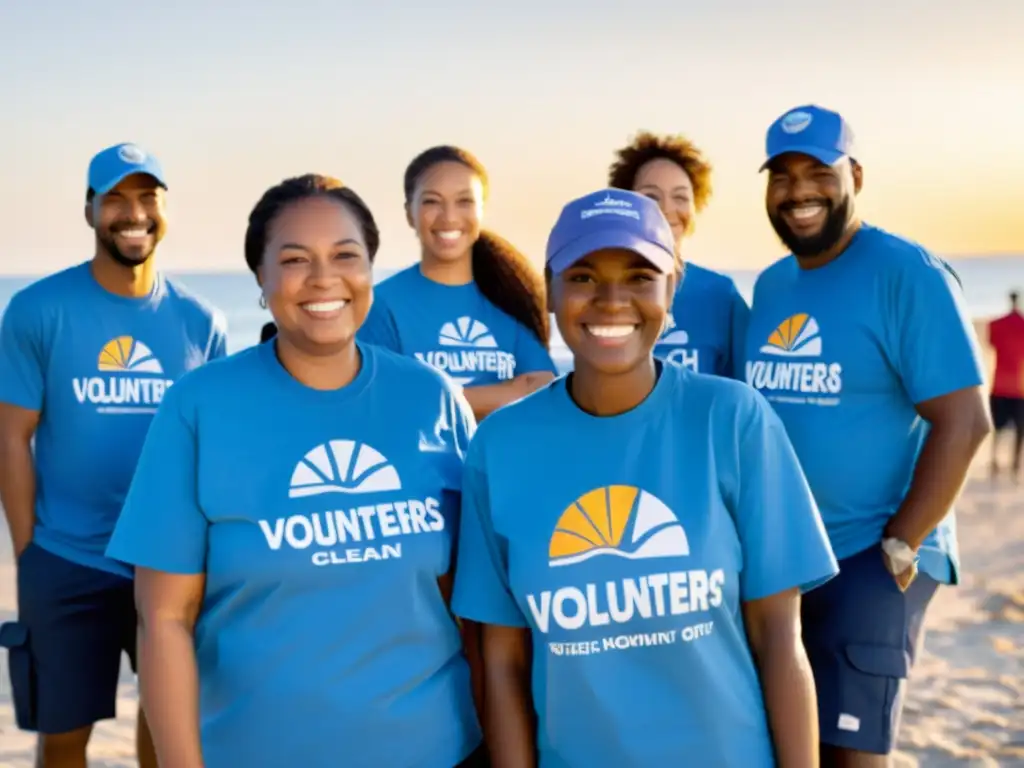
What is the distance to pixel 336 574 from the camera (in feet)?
7.14

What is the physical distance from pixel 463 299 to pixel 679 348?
835 mm

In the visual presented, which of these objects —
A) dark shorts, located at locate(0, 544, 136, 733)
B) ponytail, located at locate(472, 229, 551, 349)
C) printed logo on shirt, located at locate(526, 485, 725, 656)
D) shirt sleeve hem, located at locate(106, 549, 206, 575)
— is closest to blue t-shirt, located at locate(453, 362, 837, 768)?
printed logo on shirt, located at locate(526, 485, 725, 656)

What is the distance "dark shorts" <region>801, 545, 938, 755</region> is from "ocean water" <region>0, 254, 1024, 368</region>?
37.7ft

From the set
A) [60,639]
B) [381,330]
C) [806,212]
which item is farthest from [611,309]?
[60,639]

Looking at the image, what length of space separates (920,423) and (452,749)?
5.94 feet

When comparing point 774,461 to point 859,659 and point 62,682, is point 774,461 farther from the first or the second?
point 62,682

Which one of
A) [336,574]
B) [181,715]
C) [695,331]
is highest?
[695,331]

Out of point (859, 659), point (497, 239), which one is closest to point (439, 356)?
point (497, 239)

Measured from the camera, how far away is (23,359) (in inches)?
147

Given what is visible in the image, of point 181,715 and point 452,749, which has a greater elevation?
point 181,715

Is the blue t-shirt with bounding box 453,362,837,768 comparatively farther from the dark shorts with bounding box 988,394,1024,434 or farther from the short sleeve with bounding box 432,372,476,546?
the dark shorts with bounding box 988,394,1024,434

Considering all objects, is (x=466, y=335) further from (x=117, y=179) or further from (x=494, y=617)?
(x=494, y=617)

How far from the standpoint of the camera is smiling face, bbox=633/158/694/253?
431 cm

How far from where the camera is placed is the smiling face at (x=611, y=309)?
2150 mm
